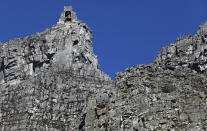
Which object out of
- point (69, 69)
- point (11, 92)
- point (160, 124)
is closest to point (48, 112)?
point (11, 92)

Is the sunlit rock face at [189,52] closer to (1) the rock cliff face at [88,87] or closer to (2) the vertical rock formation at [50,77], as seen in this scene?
(1) the rock cliff face at [88,87]

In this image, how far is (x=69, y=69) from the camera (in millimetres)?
131750

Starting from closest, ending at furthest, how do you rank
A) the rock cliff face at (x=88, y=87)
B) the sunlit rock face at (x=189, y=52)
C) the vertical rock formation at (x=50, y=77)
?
the rock cliff face at (x=88, y=87) < the sunlit rock face at (x=189, y=52) < the vertical rock formation at (x=50, y=77)

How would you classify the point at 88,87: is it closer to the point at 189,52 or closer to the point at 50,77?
the point at 50,77

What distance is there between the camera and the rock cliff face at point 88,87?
38750 mm

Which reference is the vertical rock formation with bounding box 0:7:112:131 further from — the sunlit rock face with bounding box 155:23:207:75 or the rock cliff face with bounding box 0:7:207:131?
the sunlit rock face with bounding box 155:23:207:75

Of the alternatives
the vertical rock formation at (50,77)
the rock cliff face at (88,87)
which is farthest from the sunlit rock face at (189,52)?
the vertical rock formation at (50,77)

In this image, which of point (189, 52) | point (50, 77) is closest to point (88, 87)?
point (50, 77)

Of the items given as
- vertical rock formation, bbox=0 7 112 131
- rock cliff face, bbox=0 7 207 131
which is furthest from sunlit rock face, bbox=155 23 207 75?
vertical rock formation, bbox=0 7 112 131

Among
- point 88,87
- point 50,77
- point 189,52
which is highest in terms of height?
point 50,77

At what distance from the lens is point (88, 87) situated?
118 meters

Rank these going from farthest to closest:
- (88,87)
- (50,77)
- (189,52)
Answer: (50,77) → (88,87) → (189,52)

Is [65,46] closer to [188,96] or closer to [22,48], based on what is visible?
[22,48]

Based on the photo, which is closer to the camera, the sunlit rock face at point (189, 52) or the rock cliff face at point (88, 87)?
the rock cliff face at point (88, 87)
